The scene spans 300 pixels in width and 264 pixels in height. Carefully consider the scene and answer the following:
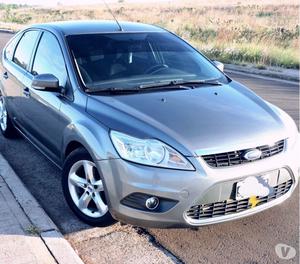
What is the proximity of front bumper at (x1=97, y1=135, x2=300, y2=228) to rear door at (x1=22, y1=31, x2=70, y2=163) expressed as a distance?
93 cm

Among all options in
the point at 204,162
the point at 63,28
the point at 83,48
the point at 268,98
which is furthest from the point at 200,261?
the point at 268,98

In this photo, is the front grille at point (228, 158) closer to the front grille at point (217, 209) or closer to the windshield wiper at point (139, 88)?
the front grille at point (217, 209)

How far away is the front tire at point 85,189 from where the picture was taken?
3.30 m

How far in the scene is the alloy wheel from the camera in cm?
330

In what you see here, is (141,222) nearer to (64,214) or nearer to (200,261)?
(200,261)

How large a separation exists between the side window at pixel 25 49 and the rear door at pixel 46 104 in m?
0.24

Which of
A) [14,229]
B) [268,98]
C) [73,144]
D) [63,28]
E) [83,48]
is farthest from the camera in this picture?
[268,98]

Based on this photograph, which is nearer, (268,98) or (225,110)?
(225,110)

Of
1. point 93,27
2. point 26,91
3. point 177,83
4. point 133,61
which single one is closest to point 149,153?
point 177,83

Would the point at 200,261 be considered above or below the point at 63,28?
below

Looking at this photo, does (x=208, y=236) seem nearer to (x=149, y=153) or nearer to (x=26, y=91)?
(x=149, y=153)

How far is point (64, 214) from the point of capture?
12.1 ft

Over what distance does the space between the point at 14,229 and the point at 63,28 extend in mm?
2109

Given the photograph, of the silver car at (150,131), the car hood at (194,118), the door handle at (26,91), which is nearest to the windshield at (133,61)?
the silver car at (150,131)
